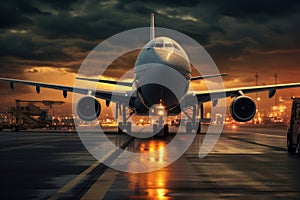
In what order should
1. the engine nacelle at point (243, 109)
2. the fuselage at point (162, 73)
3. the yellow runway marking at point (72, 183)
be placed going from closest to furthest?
the yellow runway marking at point (72, 183) < the fuselage at point (162, 73) < the engine nacelle at point (243, 109)

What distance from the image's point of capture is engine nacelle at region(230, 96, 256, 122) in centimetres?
3381

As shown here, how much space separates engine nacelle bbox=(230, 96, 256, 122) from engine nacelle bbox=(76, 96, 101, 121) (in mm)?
9529

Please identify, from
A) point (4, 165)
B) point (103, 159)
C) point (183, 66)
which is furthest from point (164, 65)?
point (4, 165)

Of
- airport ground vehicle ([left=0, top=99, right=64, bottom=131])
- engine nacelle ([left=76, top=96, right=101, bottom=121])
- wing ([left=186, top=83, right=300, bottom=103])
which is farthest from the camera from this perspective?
airport ground vehicle ([left=0, top=99, right=64, bottom=131])

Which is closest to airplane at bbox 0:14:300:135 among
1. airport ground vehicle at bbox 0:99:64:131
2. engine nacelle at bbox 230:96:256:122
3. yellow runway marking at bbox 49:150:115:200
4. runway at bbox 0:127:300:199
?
engine nacelle at bbox 230:96:256:122

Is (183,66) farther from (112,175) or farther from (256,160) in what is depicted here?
(112,175)

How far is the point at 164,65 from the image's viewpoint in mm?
27672

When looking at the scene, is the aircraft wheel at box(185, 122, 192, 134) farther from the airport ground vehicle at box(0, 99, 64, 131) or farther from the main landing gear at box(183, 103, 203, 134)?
the airport ground vehicle at box(0, 99, 64, 131)

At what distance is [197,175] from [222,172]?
972 millimetres

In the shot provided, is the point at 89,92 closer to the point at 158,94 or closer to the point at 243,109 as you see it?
the point at 158,94

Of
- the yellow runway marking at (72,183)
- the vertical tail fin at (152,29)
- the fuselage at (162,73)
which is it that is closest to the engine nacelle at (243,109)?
the fuselage at (162,73)

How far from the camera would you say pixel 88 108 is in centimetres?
3534

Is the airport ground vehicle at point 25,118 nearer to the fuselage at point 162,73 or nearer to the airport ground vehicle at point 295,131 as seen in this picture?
the fuselage at point 162,73

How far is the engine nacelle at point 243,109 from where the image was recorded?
3381cm
